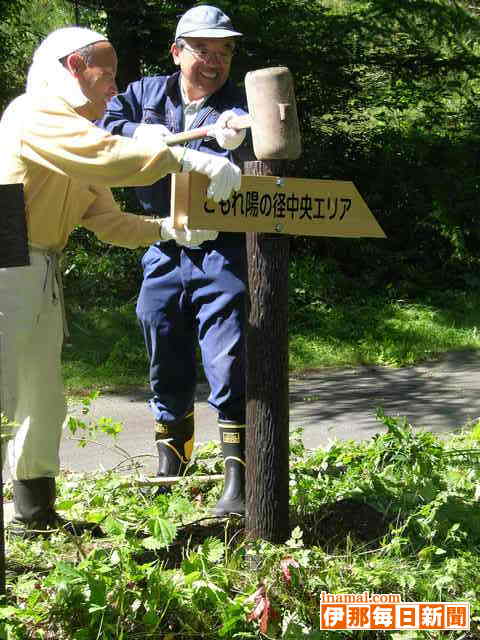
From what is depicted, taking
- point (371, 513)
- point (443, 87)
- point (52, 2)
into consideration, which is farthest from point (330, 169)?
point (371, 513)

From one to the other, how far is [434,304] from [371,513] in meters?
6.46

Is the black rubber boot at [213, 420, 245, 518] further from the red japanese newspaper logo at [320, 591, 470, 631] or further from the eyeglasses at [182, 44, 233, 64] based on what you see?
the eyeglasses at [182, 44, 233, 64]

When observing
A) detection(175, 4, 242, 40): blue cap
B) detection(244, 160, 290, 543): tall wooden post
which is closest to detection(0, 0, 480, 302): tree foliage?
detection(175, 4, 242, 40): blue cap

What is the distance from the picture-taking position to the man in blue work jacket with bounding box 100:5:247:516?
13.0ft

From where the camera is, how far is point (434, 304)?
10086 millimetres

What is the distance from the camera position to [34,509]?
146 inches

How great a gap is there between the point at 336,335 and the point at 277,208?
573 centimetres

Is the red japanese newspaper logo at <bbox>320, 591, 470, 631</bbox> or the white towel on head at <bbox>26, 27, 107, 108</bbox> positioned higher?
the white towel on head at <bbox>26, 27, 107, 108</bbox>

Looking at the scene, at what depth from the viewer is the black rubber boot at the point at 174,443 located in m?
4.38

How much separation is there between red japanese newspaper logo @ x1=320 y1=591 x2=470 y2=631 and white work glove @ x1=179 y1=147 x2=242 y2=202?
1.35 m

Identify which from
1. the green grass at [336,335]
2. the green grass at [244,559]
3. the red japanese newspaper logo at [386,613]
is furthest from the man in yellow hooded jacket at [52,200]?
the green grass at [336,335]

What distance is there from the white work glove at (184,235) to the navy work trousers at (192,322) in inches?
10.6

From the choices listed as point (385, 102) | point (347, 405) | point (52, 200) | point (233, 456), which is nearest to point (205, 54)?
point (52, 200)

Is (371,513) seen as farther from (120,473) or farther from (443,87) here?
(443,87)
